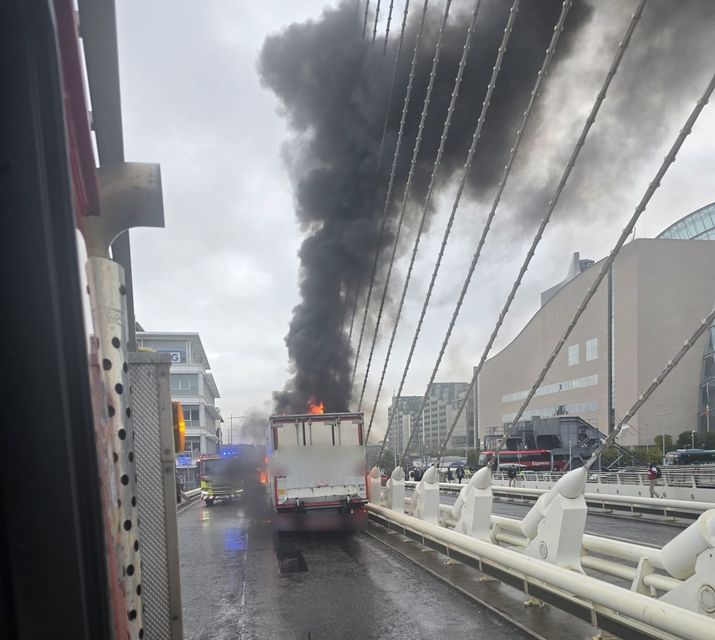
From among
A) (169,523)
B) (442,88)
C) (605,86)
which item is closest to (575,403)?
(442,88)

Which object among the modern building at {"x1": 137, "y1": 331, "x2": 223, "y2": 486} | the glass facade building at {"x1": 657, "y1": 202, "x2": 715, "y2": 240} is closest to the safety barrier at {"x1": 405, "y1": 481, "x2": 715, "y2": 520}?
the modern building at {"x1": 137, "y1": 331, "x2": 223, "y2": 486}

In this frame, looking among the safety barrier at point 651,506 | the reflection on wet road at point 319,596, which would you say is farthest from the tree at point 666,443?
the reflection on wet road at point 319,596

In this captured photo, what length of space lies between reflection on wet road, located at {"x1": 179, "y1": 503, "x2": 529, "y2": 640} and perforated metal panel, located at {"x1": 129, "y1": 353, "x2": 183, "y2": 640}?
374 cm

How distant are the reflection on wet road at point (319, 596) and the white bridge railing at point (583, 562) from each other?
53cm

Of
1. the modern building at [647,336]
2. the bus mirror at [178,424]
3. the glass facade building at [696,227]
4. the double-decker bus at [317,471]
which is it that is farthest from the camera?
the glass facade building at [696,227]

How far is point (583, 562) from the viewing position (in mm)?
6340

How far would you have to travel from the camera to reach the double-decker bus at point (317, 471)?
12.0 metres

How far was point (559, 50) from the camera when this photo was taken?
38.5 feet

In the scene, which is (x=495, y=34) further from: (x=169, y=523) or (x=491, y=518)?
(x=169, y=523)

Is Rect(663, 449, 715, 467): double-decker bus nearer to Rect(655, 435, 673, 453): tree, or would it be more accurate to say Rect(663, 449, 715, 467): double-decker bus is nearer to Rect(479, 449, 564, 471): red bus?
Rect(479, 449, 564, 471): red bus

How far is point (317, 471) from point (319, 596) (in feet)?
17.0

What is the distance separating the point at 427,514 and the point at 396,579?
2.92 meters

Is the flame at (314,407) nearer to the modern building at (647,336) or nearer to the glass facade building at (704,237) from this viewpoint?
the modern building at (647,336)

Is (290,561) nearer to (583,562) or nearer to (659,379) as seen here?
(583,562)
